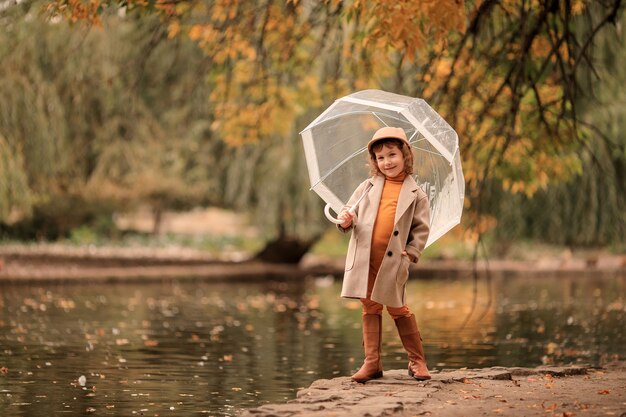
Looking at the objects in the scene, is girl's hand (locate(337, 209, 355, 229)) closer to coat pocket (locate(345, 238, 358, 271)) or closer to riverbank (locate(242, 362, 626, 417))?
coat pocket (locate(345, 238, 358, 271))

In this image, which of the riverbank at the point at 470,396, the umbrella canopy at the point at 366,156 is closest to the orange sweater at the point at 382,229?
the umbrella canopy at the point at 366,156

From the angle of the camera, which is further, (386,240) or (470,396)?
(386,240)

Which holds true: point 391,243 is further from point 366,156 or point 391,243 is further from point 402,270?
point 366,156

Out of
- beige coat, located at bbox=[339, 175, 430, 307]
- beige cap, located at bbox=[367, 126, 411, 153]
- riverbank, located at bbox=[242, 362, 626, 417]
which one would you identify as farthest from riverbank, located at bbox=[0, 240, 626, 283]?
beige cap, located at bbox=[367, 126, 411, 153]

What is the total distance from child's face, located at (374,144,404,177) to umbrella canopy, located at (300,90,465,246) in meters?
0.22

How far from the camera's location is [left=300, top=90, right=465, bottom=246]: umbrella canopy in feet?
25.2

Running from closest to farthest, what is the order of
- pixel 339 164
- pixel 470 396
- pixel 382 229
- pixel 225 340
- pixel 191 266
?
pixel 470 396 → pixel 382 229 → pixel 339 164 → pixel 225 340 → pixel 191 266

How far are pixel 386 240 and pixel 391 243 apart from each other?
77 millimetres

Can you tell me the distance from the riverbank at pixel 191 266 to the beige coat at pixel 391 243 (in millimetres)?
14487

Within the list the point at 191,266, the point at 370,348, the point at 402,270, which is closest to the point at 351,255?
the point at 402,270

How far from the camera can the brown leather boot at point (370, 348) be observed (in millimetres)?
7555

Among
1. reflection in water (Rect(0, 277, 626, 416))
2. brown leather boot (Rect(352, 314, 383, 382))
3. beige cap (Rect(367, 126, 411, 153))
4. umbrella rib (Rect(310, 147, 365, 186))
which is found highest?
beige cap (Rect(367, 126, 411, 153))

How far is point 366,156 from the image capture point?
823cm

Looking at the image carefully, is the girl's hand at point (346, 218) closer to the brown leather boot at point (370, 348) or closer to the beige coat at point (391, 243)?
the beige coat at point (391, 243)
